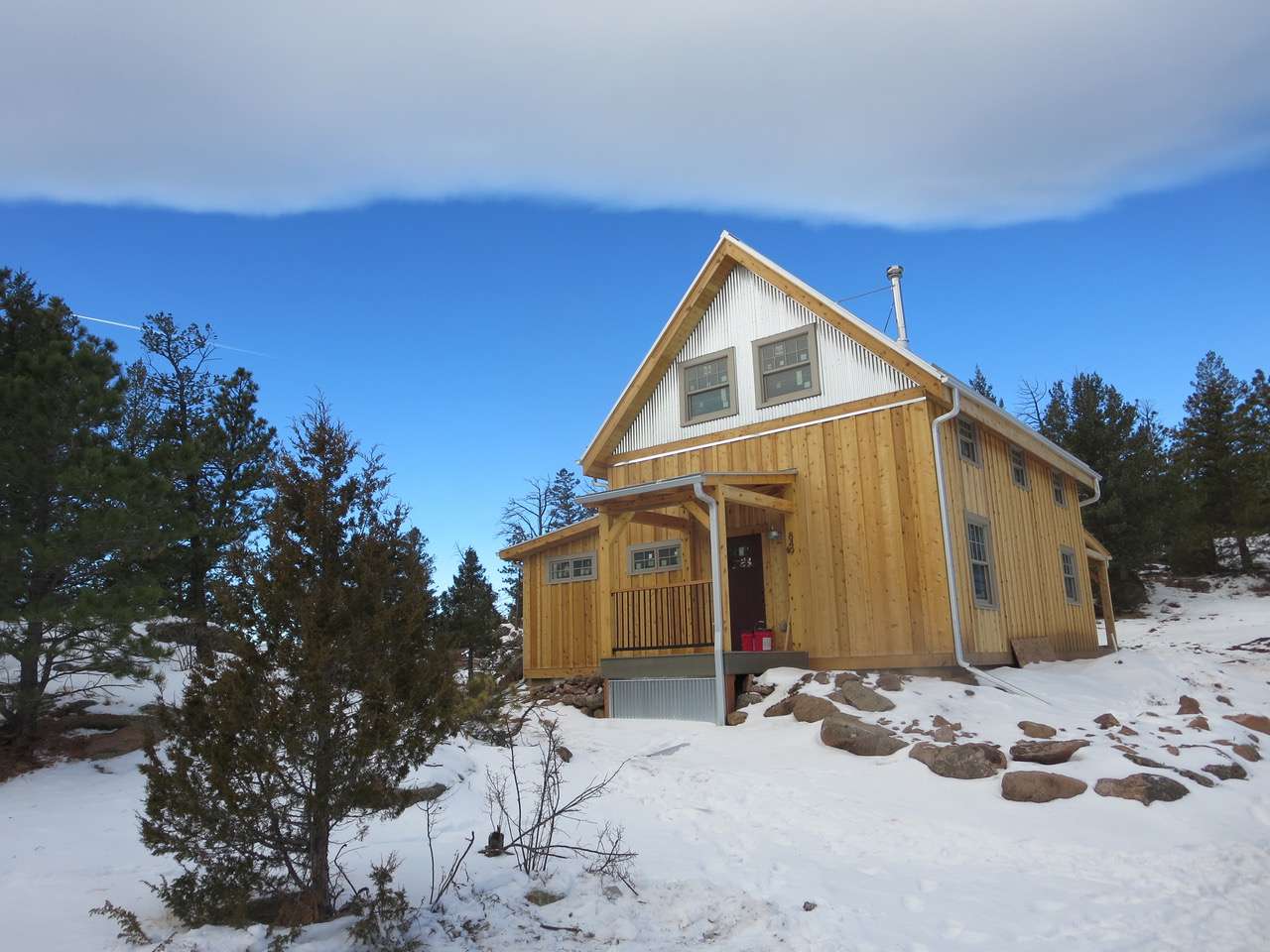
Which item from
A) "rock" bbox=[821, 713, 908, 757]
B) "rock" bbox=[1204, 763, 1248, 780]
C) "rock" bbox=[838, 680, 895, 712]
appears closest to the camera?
"rock" bbox=[1204, 763, 1248, 780]

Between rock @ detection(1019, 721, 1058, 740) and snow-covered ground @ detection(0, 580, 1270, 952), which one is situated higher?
rock @ detection(1019, 721, 1058, 740)

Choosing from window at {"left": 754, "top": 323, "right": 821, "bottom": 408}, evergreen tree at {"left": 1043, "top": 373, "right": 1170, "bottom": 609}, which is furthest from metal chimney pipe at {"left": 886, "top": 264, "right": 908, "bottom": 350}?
evergreen tree at {"left": 1043, "top": 373, "right": 1170, "bottom": 609}

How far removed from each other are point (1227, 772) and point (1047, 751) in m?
1.55

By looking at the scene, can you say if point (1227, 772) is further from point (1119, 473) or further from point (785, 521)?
point (1119, 473)

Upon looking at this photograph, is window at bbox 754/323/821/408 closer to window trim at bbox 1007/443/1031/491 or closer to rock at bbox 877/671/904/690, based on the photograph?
window trim at bbox 1007/443/1031/491

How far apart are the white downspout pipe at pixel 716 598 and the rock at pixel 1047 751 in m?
3.88

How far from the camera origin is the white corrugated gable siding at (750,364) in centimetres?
1303

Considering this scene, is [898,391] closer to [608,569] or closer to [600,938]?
[608,569]

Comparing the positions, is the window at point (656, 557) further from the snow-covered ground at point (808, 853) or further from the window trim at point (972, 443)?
the window trim at point (972, 443)

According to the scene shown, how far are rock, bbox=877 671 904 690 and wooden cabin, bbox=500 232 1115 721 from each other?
100cm

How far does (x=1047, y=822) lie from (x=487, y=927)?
179 inches

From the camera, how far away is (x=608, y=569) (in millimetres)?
12914

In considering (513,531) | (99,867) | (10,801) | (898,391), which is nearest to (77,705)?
(10,801)

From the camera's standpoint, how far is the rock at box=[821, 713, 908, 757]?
8766 mm
